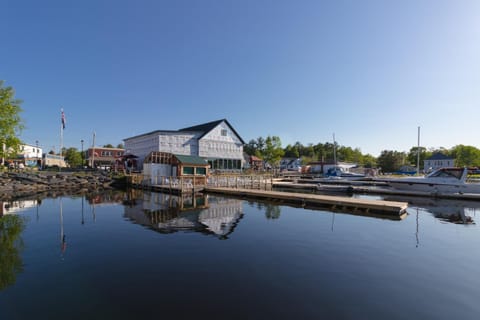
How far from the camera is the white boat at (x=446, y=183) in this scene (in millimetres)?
22578

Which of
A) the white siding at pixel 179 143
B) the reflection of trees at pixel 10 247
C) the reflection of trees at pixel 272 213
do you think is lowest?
the reflection of trees at pixel 272 213

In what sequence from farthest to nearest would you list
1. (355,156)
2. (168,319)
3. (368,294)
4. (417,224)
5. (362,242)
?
(355,156) < (417,224) < (362,242) < (368,294) < (168,319)

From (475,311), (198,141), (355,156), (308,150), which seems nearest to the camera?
(475,311)

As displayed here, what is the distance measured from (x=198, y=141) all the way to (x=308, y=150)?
83.1 m

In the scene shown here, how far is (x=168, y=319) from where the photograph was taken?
446cm

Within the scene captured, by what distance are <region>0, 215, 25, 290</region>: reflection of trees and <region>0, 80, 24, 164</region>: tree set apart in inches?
353

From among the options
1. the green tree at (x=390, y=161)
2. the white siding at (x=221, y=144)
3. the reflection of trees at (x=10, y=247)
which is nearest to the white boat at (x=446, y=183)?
the white siding at (x=221, y=144)

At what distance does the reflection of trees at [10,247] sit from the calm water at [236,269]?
51 mm

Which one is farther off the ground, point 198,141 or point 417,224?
point 198,141

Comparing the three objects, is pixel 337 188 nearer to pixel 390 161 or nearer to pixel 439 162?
pixel 390 161

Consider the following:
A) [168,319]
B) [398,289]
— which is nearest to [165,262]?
[168,319]

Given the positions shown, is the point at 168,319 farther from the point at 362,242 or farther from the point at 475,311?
the point at 362,242

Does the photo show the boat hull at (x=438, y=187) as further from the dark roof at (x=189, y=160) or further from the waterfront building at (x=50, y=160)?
the waterfront building at (x=50, y=160)

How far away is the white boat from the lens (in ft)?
74.1
